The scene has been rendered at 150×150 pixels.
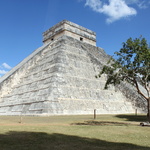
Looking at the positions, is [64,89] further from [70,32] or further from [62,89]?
[70,32]

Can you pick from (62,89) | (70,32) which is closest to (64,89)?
(62,89)

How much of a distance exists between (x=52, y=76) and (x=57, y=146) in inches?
522

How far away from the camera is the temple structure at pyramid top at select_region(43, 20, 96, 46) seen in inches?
1145

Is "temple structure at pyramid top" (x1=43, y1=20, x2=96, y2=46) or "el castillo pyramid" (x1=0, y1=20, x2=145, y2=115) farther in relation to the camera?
"temple structure at pyramid top" (x1=43, y1=20, x2=96, y2=46)

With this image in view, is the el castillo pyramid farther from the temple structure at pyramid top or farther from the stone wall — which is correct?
the temple structure at pyramid top

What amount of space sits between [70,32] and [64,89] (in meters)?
14.1

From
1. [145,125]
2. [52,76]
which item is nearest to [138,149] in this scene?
[145,125]

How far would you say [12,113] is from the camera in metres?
18.2

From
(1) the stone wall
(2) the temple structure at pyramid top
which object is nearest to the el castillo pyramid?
(1) the stone wall

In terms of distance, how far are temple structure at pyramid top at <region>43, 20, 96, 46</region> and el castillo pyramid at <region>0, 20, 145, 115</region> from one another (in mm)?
2025

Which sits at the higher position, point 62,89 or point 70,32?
point 70,32

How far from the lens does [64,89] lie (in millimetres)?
17906

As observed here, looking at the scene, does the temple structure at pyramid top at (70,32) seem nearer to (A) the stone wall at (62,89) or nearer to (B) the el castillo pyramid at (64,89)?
(B) the el castillo pyramid at (64,89)

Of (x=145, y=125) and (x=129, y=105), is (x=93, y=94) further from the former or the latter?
(x=145, y=125)
